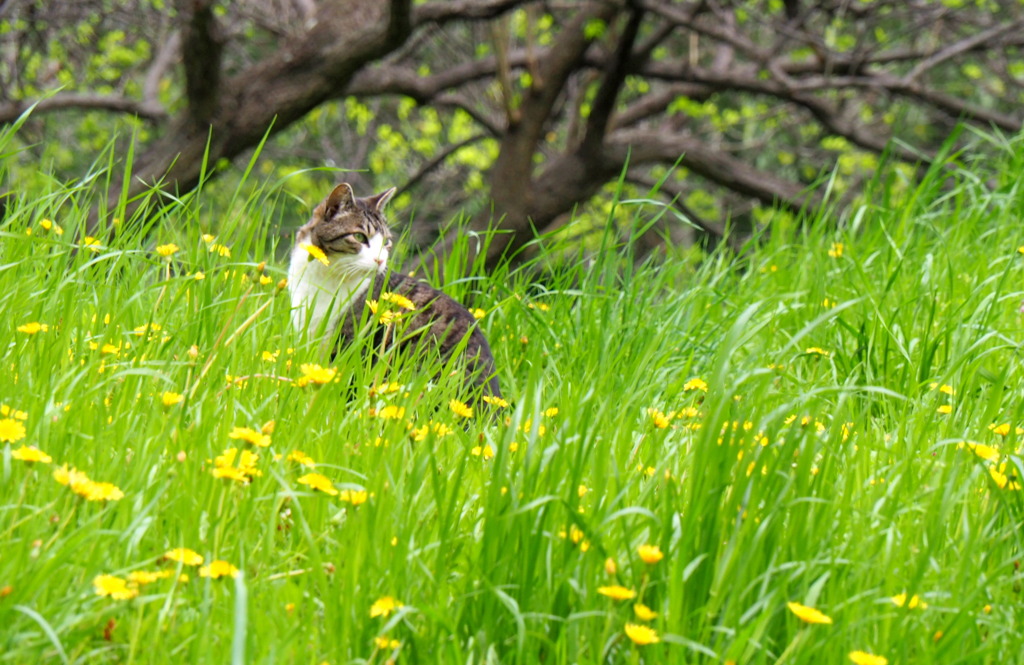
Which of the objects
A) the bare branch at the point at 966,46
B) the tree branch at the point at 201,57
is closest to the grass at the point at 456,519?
the tree branch at the point at 201,57

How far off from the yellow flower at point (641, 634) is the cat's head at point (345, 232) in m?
2.25

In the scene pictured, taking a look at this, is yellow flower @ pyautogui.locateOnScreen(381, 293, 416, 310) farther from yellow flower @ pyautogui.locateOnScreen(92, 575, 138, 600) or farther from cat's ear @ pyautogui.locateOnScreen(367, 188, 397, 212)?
cat's ear @ pyautogui.locateOnScreen(367, 188, 397, 212)

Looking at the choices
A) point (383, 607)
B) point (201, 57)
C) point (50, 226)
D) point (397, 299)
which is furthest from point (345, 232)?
point (201, 57)

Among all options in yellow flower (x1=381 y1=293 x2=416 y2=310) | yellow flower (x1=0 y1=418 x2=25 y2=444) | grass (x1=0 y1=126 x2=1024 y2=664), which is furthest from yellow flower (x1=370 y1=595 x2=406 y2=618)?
yellow flower (x1=381 y1=293 x2=416 y2=310)

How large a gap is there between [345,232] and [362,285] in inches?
10.0

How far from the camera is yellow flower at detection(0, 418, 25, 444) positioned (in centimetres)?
164

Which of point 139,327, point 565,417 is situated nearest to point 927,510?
point 565,417

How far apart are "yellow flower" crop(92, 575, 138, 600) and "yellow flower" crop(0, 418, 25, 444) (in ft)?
1.23

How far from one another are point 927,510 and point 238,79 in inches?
224

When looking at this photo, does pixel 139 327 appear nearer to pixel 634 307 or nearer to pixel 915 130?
pixel 634 307

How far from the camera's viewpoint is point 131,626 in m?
1.43

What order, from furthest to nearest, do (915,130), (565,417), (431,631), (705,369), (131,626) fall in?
1. (915,130)
2. (705,369)
3. (565,417)
4. (431,631)
5. (131,626)

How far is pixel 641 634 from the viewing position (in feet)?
4.68

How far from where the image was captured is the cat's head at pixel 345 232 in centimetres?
363
